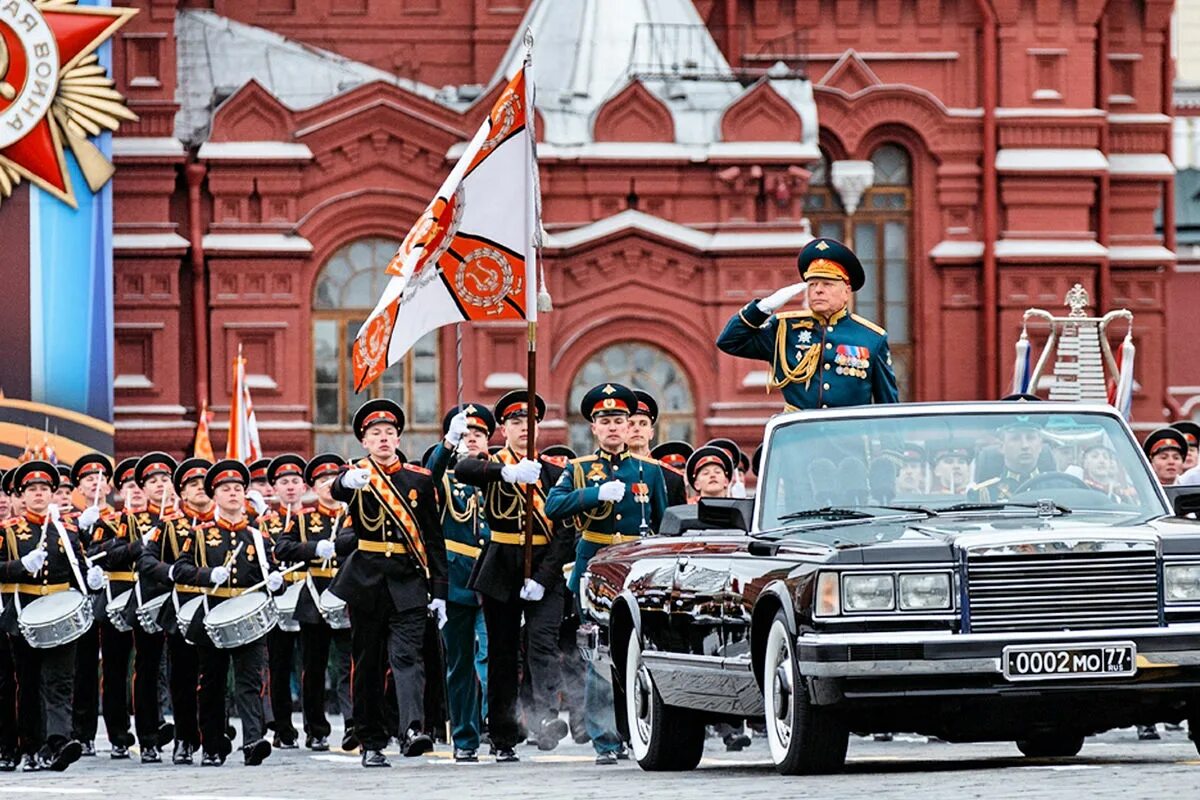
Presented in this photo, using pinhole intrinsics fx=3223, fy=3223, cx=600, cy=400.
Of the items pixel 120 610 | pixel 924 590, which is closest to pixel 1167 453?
pixel 120 610

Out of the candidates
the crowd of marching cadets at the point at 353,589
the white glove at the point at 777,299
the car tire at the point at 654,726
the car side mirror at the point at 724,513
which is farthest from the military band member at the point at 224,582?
the car side mirror at the point at 724,513

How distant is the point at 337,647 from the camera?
2344 cm

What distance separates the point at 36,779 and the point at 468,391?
680 inches

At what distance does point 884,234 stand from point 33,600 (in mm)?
18947

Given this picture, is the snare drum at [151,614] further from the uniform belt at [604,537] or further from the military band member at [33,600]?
the uniform belt at [604,537]

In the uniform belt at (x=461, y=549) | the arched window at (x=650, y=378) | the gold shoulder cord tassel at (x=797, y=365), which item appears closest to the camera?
the gold shoulder cord tassel at (x=797, y=365)

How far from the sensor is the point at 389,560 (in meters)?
16.1

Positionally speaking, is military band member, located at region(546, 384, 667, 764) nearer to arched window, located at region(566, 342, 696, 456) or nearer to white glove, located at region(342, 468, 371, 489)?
white glove, located at region(342, 468, 371, 489)

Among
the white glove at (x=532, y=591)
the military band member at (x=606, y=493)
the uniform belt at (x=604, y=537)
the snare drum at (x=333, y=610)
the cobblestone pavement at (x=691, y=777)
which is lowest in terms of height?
the cobblestone pavement at (x=691, y=777)

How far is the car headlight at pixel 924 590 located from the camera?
11.5 meters

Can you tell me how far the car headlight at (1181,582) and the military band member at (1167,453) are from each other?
8183 millimetres

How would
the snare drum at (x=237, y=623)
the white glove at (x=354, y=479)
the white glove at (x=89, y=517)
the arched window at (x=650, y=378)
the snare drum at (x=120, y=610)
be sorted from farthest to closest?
the arched window at (x=650, y=378), the white glove at (x=89, y=517), the snare drum at (x=120, y=610), the snare drum at (x=237, y=623), the white glove at (x=354, y=479)

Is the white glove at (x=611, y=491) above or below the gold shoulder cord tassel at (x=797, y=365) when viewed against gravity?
below

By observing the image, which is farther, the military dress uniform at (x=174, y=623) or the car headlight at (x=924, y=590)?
the military dress uniform at (x=174, y=623)
